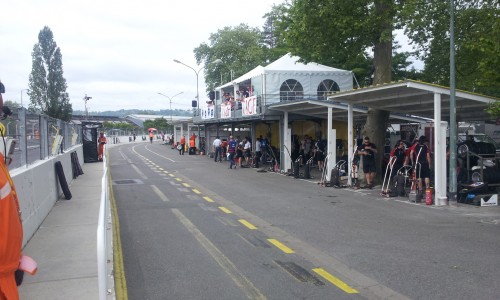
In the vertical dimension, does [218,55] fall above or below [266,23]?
below

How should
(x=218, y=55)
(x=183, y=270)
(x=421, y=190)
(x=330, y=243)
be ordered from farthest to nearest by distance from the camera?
(x=218, y=55), (x=421, y=190), (x=330, y=243), (x=183, y=270)

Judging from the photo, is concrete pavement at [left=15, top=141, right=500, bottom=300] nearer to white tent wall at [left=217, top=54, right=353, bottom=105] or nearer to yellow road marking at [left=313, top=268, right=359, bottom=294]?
yellow road marking at [left=313, top=268, right=359, bottom=294]

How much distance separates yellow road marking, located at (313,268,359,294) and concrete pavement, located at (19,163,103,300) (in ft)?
8.97

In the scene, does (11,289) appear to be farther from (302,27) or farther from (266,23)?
(266,23)

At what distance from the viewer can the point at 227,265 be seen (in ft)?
21.6

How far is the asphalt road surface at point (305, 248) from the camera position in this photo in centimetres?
559

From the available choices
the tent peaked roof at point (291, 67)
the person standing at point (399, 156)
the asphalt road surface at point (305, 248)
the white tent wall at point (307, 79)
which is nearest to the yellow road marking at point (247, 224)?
the asphalt road surface at point (305, 248)

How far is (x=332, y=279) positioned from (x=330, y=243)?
199cm

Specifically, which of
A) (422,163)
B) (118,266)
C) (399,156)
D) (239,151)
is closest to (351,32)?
(399,156)

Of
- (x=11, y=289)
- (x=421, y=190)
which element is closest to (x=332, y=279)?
(x=11, y=289)

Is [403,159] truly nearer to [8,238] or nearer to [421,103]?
[421,103]

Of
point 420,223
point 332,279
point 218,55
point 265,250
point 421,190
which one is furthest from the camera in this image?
point 218,55

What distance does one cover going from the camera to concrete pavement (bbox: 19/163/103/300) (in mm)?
5367

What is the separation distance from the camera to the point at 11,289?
2.85 m
